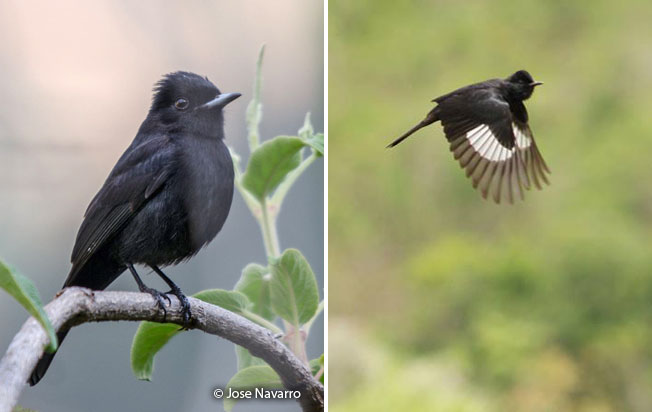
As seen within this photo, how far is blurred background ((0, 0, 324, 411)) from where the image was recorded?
1104 mm

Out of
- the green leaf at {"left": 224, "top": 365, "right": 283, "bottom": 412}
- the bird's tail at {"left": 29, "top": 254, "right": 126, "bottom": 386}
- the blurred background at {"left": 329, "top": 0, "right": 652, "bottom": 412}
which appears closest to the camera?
the bird's tail at {"left": 29, "top": 254, "right": 126, "bottom": 386}

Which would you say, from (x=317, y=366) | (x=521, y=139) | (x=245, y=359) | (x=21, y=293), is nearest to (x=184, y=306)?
(x=245, y=359)

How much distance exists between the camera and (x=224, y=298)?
3.93ft

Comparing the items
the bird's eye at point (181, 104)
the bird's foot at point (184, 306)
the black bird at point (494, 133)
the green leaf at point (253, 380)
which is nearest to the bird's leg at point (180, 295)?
the bird's foot at point (184, 306)

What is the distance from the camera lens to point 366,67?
4117 mm

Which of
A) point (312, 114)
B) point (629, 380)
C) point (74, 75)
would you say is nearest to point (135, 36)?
point (74, 75)

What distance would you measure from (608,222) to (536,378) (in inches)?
30.7

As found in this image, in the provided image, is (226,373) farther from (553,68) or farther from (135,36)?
(553,68)

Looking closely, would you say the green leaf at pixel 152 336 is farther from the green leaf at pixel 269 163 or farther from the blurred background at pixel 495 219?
the blurred background at pixel 495 219

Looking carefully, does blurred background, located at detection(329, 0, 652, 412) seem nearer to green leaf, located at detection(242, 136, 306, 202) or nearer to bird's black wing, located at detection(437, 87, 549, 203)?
bird's black wing, located at detection(437, 87, 549, 203)

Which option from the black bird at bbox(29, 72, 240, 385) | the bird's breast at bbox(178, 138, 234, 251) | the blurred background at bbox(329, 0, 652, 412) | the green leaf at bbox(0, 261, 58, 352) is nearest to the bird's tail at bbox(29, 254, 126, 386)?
the black bird at bbox(29, 72, 240, 385)

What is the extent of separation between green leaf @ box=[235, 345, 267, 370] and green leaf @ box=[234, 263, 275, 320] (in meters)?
0.07

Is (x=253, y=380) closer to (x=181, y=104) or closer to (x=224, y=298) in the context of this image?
(x=224, y=298)

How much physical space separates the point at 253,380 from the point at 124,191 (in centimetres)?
32
